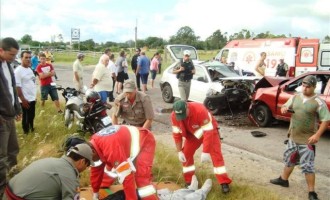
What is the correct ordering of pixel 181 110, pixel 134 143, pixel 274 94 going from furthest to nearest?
pixel 274 94, pixel 181 110, pixel 134 143

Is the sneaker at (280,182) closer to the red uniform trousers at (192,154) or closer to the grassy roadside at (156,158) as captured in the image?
the grassy roadside at (156,158)

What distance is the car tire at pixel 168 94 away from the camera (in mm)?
12281

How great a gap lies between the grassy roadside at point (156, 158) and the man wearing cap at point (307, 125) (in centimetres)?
54

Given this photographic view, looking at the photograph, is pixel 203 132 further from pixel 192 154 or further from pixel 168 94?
pixel 168 94

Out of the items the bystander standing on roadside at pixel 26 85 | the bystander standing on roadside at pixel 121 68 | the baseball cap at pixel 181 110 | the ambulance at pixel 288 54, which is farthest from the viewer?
the ambulance at pixel 288 54

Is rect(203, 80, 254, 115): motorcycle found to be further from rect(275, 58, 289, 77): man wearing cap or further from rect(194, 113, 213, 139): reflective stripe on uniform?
rect(275, 58, 289, 77): man wearing cap

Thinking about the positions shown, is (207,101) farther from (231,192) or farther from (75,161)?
(75,161)

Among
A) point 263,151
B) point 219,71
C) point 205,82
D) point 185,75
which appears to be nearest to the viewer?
point 263,151

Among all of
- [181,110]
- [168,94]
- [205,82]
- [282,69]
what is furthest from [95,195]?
[282,69]

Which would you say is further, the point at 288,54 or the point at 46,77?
the point at 288,54

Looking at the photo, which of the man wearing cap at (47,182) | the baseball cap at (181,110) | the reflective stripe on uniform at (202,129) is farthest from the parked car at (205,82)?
the man wearing cap at (47,182)

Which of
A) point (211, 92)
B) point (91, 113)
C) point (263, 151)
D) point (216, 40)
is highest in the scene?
point (216, 40)

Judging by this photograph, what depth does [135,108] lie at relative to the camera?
562 cm

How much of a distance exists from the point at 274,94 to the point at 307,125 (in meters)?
3.72
